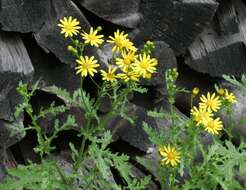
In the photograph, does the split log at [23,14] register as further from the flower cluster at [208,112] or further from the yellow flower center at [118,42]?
the flower cluster at [208,112]

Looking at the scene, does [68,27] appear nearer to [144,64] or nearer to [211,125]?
[144,64]

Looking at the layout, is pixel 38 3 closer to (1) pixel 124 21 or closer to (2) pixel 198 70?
(1) pixel 124 21

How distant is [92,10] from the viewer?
8.06ft

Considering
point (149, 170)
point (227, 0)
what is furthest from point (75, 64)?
point (227, 0)

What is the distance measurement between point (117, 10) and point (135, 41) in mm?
222

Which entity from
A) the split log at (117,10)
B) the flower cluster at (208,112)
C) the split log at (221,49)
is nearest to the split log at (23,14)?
the split log at (117,10)

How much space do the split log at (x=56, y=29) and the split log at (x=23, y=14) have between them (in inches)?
1.8

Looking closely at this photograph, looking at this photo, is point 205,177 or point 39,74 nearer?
point 205,177

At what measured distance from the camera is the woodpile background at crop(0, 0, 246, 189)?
7.34 ft

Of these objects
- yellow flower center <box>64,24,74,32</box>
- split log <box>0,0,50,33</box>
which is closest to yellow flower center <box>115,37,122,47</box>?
yellow flower center <box>64,24,74,32</box>

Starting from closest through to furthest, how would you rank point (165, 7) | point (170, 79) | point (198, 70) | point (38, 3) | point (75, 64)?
point (170, 79) → point (38, 3) → point (75, 64) → point (165, 7) → point (198, 70)

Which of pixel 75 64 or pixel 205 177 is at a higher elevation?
pixel 75 64

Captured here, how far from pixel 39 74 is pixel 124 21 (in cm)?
46

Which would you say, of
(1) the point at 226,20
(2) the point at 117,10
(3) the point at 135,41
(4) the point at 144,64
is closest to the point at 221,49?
(1) the point at 226,20
